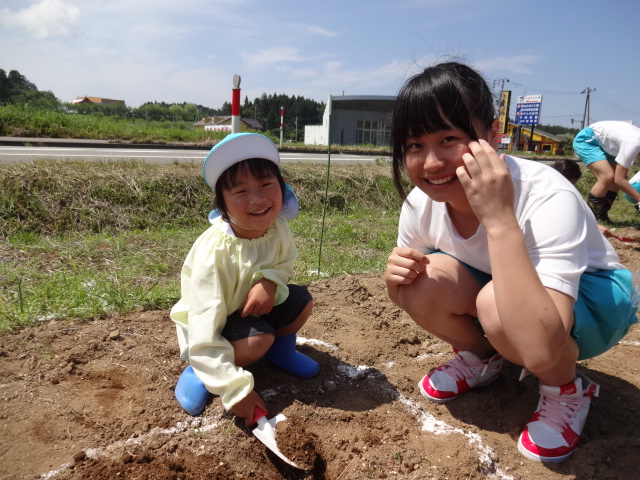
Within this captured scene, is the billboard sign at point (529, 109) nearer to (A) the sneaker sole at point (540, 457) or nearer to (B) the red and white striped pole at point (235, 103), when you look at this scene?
(B) the red and white striped pole at point (235, 103)

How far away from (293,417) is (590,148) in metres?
5.79

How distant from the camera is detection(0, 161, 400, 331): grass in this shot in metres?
2.77

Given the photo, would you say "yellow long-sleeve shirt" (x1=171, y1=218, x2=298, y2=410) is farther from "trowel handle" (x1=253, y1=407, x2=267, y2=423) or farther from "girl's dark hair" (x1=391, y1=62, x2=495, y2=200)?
"girl's dark hair" (x1=391, y1=62, x2=495, y2=200)

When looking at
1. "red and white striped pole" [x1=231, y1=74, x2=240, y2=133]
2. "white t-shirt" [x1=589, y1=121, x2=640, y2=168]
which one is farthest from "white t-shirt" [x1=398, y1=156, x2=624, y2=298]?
"white t-shirt" [x1=589, y1=121, x2=640, y2=168]

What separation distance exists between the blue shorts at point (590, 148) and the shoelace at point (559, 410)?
5.30 metres

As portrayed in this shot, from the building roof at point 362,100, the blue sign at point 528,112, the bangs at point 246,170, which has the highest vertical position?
the blue sign at point 528,112

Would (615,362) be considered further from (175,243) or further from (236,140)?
(175,243)

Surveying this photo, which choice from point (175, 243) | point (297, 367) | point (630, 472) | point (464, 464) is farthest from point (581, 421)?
point (175, 243)

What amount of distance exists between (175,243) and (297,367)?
239 cm

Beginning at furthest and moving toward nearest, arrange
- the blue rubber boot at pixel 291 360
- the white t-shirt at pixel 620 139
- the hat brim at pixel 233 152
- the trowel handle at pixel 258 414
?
the white t-shirt at pixel 620 139 < the blue rubber boot at pixel 291 360 < the hat brim at pixel 233 152 < the trowel handle at pixel 258 414

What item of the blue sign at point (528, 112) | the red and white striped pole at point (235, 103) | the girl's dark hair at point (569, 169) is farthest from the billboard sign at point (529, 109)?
the red and white striped pole at point (235, 103)

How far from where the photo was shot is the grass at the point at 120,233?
2770 millimetres

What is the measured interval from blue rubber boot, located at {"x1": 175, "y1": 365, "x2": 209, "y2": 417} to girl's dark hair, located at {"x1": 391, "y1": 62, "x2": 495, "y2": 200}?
1.21 meters

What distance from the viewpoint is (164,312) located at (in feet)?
8.71
